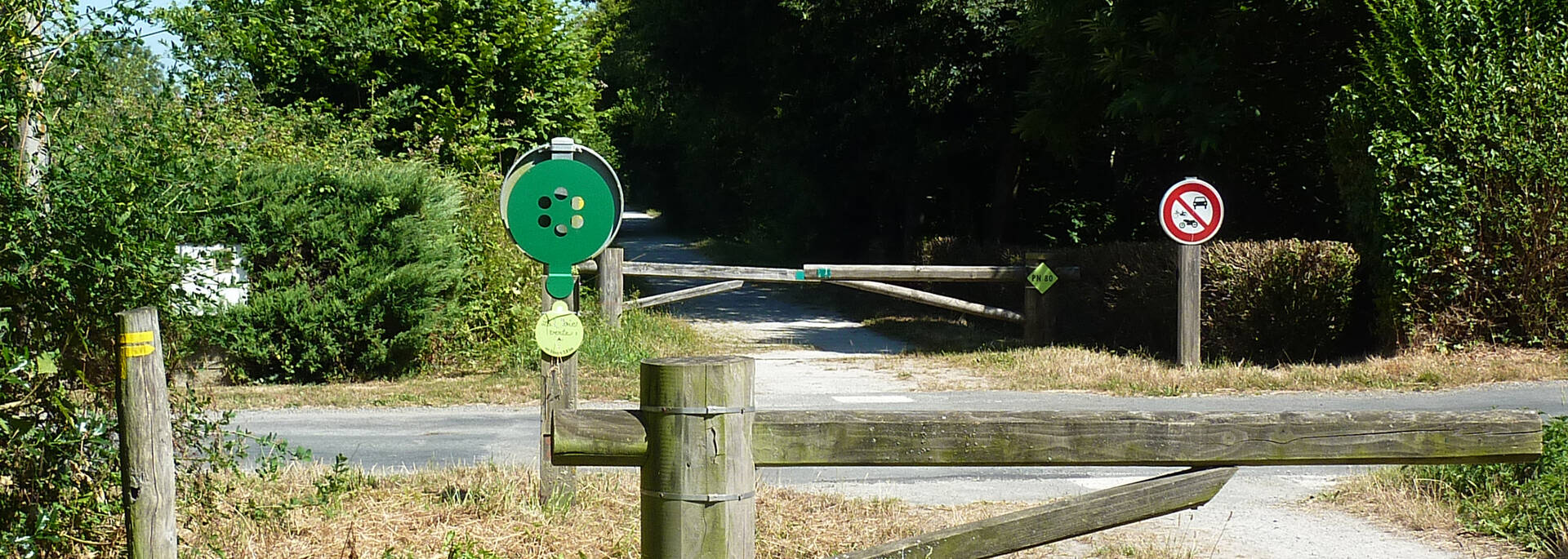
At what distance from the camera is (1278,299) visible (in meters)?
12.3

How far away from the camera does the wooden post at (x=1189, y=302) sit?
11.6 m

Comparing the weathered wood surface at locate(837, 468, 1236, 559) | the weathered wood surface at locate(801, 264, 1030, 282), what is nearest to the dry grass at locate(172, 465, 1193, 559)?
the weathered wood surface at locate(837, 468, 1236, 559)

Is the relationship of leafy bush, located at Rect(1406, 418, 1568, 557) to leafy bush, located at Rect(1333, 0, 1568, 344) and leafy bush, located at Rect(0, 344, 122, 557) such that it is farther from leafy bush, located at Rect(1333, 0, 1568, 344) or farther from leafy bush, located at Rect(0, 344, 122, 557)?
leafy bush, located at Rect(1333, 0, 1568, 344)

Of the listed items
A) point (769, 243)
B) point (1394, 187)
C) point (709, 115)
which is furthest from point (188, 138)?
point (769, 243)

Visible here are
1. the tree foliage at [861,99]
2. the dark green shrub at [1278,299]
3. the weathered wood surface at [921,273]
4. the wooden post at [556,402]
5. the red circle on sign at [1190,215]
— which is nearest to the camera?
the wooden post at [556,402]

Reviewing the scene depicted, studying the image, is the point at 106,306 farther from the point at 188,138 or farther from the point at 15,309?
the point at 188,138

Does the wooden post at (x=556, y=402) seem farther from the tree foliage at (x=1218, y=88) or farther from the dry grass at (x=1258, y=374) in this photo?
the tree foliage at (x=1218, y=88)

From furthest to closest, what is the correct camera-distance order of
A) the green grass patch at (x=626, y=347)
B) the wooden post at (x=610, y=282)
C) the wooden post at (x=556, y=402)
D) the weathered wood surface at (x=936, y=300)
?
1. the weathered wood surface at (x=936, y=300)
2. the wooden post at (x=610, y=282)
3. the green grass patch at (x=626, y=347)
4. the wooden post at (x=556, y=402)

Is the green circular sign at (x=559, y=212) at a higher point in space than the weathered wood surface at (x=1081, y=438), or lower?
higher

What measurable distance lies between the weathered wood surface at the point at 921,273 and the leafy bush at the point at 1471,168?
383cm

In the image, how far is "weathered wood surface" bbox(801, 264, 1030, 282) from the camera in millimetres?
14148

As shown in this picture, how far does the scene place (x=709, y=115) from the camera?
78.2 feet

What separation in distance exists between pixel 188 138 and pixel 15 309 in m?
1.07

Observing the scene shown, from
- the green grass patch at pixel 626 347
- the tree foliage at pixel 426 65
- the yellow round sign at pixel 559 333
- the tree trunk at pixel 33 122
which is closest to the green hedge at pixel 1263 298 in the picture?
the green grass patch at pixel 626 347
